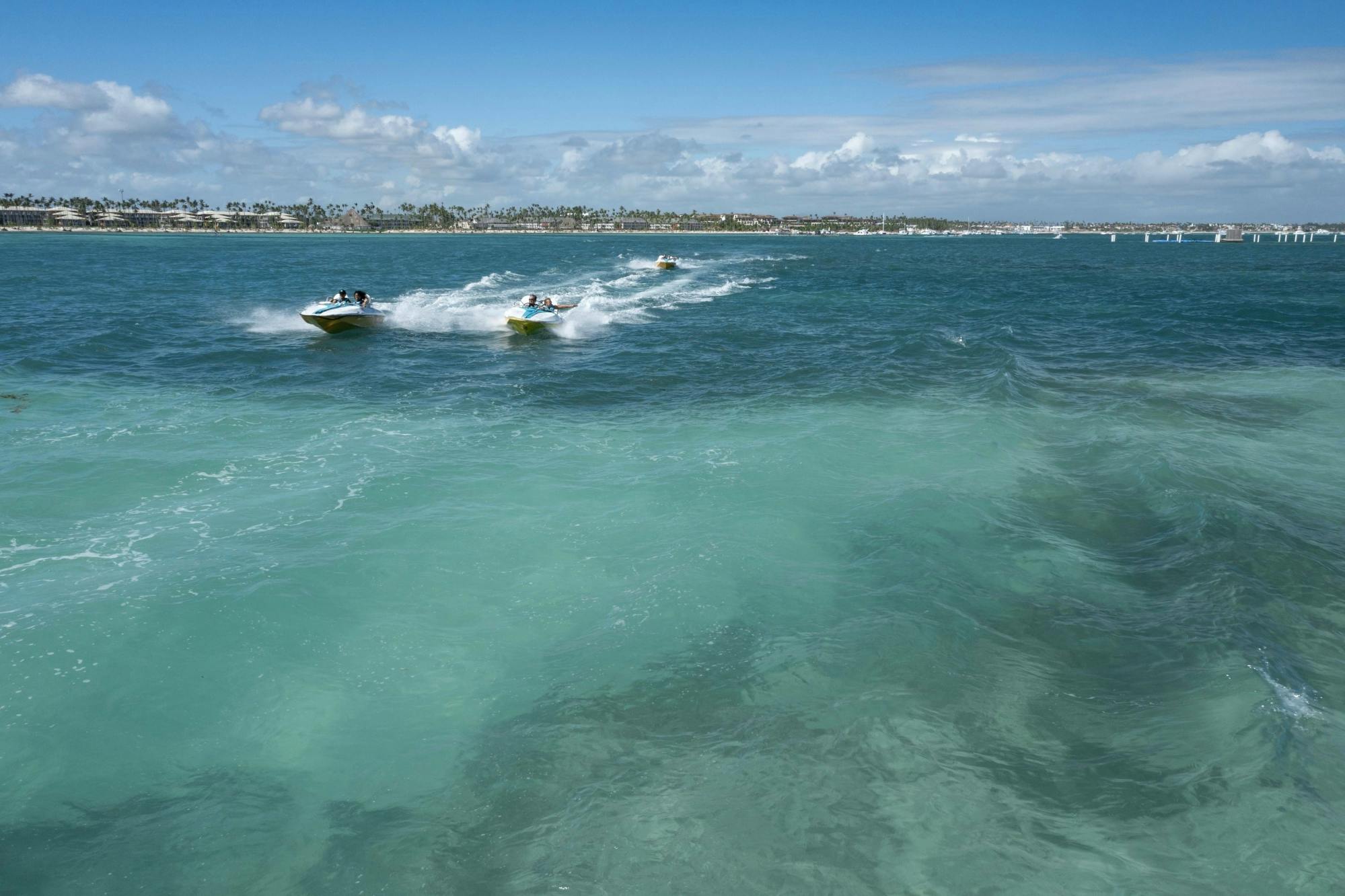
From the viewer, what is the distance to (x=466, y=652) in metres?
12.6

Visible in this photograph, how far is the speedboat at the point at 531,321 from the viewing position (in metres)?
40.5

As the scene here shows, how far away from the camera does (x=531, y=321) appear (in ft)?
133

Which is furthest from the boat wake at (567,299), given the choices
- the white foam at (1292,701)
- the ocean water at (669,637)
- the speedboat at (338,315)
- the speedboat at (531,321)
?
the white foam at (1292,701)

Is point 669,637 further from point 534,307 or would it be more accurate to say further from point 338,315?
point 338,315

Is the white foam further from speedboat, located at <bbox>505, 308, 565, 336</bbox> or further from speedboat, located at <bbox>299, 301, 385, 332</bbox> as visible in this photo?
speedboat, located at <bbox>299, 301, 385, 332</bbox>

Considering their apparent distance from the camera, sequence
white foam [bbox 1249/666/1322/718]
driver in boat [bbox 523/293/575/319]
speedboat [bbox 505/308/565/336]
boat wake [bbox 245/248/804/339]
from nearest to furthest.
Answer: white foam [bbox 1249/666/1322/718]
speedboat [bbox 505/308/565/336]
driver in boat [bbox 523/293/575/319]
boat wake [bbox 245/248/804/339]

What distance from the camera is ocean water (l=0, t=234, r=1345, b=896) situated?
884 centimetres

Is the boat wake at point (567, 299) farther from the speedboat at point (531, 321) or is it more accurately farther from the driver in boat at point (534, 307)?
the driver in boat at point (534, 307)

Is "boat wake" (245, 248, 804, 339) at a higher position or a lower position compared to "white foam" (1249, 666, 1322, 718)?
higher

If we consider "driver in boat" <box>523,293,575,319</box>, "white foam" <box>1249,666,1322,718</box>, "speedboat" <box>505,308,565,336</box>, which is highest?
"driver in boat" <box>523,293,575,319</box>

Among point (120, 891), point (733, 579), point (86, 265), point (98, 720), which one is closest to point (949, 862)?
point (733, 579)

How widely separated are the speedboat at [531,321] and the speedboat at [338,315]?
23.9 feet

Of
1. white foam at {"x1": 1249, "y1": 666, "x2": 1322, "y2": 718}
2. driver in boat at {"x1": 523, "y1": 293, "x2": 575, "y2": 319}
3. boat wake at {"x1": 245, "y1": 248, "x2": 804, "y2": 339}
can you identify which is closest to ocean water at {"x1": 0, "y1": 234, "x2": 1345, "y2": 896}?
white foam at {"x1": 1249, "y1": 666, "x2": 1322, "y2": 718}

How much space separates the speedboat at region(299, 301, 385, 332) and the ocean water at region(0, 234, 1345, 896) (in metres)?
10.4
